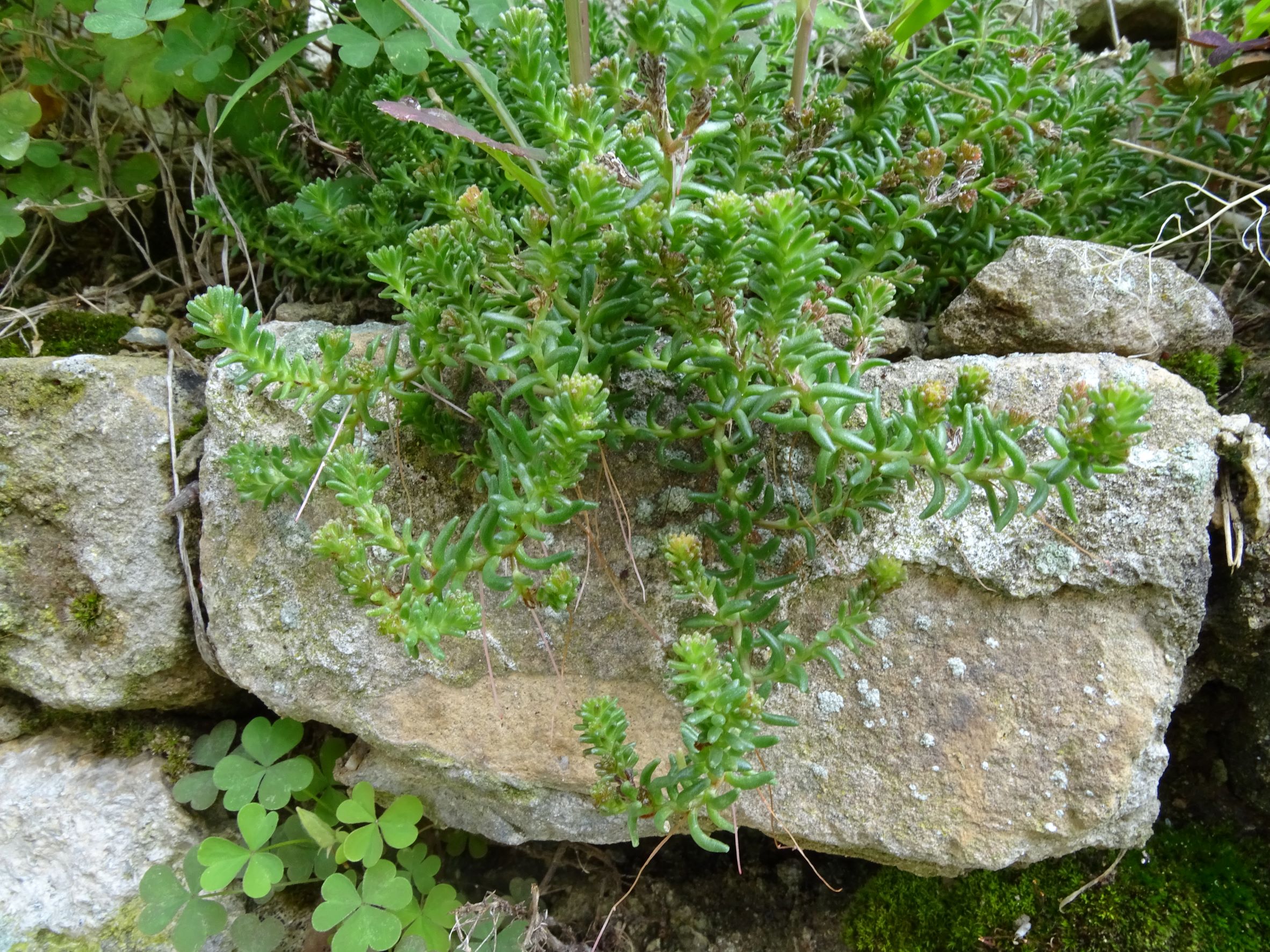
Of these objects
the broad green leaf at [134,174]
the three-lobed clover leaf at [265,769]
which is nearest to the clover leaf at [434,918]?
the three-lobed clover leaf at [265,769]

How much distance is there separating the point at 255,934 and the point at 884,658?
1.94 meters

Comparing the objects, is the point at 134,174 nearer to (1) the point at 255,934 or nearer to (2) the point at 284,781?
(2) the point at 284,781

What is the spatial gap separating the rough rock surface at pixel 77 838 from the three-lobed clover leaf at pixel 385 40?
2159 mm

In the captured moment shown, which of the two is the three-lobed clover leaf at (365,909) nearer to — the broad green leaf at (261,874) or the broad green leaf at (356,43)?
the broad green leaf at (261,874)

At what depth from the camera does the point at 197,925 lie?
→ 2209 mm

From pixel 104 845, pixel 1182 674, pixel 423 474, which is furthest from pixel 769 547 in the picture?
pixel 104 845

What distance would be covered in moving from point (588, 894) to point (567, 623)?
981 millimetres

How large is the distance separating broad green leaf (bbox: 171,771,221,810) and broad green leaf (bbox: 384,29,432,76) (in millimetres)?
2104

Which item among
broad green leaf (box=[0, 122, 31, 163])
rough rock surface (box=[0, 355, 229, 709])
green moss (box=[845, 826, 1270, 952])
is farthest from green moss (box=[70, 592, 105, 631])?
green moss (box=[845, 826, 1270, 952])

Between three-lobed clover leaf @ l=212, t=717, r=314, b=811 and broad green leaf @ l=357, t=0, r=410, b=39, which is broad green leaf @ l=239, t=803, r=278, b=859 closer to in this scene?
three-lobed clover leaf @ l=212, t=717, r=314, b=811

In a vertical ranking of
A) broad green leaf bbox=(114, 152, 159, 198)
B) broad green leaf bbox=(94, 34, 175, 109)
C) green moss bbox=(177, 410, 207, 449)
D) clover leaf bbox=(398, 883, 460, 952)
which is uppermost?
broad green leaf bbox=(94, 34, 175, 109)

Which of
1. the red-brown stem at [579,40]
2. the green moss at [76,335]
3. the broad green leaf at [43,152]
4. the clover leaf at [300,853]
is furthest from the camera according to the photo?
the broad green leaf at [43,152]

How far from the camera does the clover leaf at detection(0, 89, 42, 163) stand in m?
2.56

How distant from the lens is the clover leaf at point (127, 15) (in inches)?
89.4
